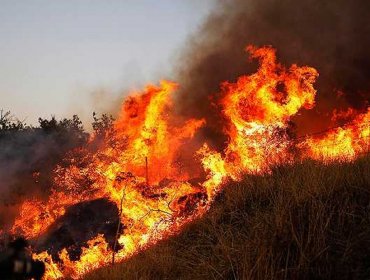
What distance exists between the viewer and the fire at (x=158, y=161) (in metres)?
13.8

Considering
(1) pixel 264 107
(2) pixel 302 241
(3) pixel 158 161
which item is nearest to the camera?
(2) pixel 302 241

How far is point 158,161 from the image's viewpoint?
23562 millimetres

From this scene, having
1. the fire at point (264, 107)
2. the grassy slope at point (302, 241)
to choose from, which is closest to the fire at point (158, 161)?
the fire at point (264, 107)

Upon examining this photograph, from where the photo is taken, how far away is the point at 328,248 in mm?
4270

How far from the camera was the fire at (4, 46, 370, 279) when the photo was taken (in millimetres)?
13805

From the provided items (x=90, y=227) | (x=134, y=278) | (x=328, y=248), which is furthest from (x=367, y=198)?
(x=90, y=227)

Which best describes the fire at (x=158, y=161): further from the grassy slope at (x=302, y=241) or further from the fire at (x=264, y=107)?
the grassy slope at (x=302, y=241)

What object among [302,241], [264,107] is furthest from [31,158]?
[302,241]

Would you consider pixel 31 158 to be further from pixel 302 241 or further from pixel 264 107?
pixel 302 241

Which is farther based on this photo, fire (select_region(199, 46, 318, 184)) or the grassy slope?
fire (select_region(199, 46, 318, 184))

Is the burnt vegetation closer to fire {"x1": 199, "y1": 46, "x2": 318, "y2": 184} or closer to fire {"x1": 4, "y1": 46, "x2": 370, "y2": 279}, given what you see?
fire {"x1": 4, "y1": 46, "x2": 370, "y2": 279}

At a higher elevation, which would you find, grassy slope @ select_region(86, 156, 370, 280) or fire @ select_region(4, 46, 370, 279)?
fire @ select_region(4, 46, 370, 279)

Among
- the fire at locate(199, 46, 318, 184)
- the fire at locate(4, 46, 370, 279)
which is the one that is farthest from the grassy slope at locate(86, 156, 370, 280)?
the fire at locate(199, 46, 318, 184)

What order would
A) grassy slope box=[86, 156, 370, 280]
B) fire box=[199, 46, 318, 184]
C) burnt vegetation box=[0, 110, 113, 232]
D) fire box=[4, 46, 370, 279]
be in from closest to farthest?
grassy slope box=[86, 156, 370, 280] → fire box=[4, 46, 370, 279] → fire box=[199, 46, 318, 184] → burnt vegetation box=[0, 110, 113, 232]
